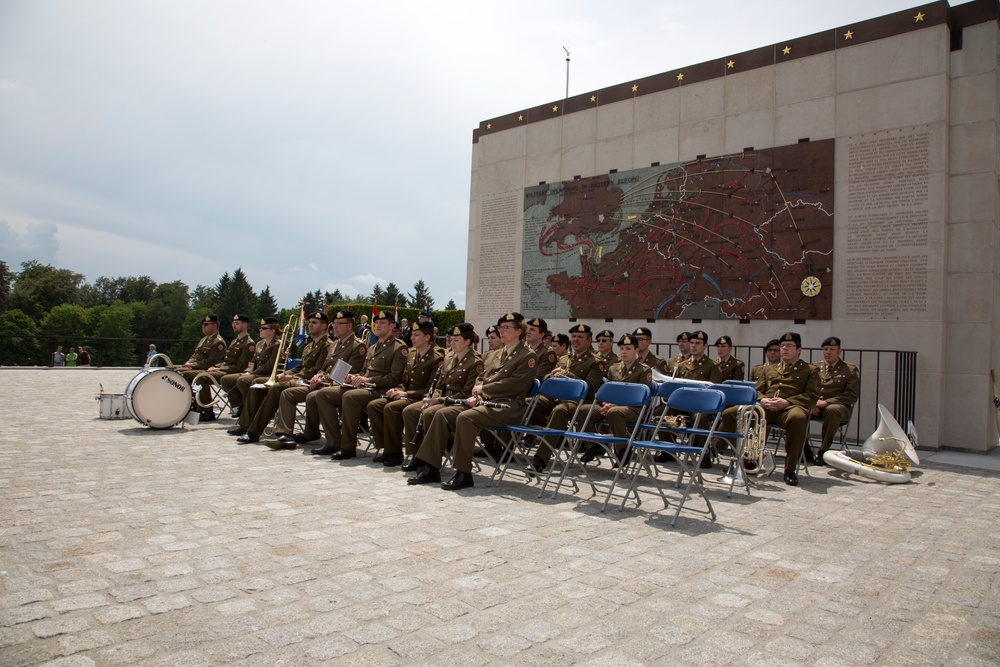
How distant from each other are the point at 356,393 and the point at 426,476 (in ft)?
6.29

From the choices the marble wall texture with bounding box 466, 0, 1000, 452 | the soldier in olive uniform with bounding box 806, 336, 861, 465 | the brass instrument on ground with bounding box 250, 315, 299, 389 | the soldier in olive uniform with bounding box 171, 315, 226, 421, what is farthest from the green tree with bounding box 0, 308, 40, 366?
the soldier in olive uniform with bounding box 806, 336, 861, 465

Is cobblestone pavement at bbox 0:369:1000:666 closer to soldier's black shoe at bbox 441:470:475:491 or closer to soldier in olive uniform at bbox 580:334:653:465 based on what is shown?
soldier's black shoe at bbox 441:470:475:491

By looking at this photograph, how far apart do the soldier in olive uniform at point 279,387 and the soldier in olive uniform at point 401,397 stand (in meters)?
1.79

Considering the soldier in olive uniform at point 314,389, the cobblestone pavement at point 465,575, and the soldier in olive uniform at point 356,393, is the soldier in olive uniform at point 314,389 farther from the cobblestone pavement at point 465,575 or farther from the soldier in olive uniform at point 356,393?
the cobblestone pavement at point 465,575

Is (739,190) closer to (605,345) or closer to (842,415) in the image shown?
(605,345)

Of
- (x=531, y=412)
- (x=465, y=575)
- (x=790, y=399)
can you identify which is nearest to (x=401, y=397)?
(x=531, y=412)

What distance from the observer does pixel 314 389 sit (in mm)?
8617

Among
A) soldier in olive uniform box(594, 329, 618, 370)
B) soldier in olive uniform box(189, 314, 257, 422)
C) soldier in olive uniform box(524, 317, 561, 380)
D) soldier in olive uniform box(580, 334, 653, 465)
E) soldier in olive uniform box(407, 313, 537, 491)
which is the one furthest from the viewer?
soldier in olive uniform box(189, 314, 257, 422)

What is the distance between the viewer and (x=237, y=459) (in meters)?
7.21

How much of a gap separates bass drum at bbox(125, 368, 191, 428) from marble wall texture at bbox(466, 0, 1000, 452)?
26.1 ft

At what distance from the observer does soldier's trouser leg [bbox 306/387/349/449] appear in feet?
25.6

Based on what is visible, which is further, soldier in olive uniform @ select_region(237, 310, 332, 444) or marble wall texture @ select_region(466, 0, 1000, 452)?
marble wall texture @ select_region(466, 0, 1000, 452)

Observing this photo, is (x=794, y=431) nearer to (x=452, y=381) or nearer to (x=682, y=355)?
(x=682, y=355)

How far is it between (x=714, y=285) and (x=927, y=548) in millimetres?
7078
